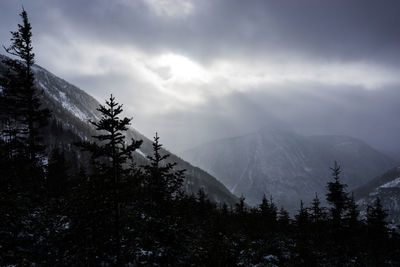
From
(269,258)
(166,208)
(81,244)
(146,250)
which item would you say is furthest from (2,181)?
(269,258)

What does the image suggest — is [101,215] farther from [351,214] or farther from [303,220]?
[303,220]

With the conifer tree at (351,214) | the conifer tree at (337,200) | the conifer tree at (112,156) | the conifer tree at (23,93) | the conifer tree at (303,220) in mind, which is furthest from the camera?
the conifer tree at (303,220)

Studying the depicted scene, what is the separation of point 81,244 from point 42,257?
188 cm

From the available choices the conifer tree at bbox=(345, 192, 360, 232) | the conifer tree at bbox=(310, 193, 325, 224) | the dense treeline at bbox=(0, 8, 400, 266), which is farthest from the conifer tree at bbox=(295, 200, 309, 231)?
the dense treeline at bbox=(0, 8, 400, 266)

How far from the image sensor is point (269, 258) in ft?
73.9

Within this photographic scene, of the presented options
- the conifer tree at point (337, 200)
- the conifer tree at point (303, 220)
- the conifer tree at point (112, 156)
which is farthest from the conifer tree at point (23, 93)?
the conifer tree at point (303, 220)

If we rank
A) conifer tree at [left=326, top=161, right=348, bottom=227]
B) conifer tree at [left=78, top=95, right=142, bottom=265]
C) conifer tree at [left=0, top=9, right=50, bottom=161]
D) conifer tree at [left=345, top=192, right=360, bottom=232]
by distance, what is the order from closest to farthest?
conifer tree at [left=78, top=95, right=142, bottom=265], conifer tree at [left=0, top=9, right=50, bottom=161], conifer tree at [left=326, top=161, right=348, bottom=227], conifer tree at [left=345, top=192, right=360, bottom=232]

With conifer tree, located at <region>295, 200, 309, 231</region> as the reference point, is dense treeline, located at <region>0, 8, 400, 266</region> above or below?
above

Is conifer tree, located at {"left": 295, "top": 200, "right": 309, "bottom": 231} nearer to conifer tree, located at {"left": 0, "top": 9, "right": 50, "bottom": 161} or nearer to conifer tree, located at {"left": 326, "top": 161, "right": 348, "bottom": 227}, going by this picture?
conifer tree, located at {"left": 326, "top": 161, "right": 348, "bottom": 227}

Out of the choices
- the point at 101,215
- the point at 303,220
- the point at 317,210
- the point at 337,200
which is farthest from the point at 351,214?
the point at 101,215

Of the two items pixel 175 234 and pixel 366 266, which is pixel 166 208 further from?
pixel 366 266

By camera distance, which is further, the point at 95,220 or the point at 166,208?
A: the point at 166,208

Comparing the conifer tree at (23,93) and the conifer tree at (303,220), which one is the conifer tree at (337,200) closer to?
the conifer tree at (303,220)

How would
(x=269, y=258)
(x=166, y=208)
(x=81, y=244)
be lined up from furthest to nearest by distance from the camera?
(x=269, y=258) → (x=166, y=208) → (x=81, y=244)
